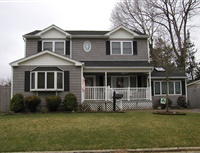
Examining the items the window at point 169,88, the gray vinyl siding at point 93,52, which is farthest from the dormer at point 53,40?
the window at point 169,88

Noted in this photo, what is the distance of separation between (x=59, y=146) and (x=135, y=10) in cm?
3214

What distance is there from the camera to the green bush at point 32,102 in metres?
14.5

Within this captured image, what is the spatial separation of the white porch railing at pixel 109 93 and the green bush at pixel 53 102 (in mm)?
2674

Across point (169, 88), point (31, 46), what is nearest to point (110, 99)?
point (169, 88)

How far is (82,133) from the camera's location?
787 cm

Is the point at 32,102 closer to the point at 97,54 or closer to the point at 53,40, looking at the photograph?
the point at 53,40

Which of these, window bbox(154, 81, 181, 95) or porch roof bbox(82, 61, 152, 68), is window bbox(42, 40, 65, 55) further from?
window bbox(154, 81, 181, 95)

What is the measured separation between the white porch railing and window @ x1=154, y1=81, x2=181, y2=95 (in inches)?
113

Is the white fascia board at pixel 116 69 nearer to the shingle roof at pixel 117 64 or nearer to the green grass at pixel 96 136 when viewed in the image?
the shingle roof at pixel 117 64

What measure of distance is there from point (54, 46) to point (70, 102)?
6472 mm

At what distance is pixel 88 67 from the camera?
17.5m

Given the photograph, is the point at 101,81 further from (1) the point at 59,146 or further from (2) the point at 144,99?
(1) the point at 59,146

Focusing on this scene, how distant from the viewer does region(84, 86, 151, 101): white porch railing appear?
16703 mm

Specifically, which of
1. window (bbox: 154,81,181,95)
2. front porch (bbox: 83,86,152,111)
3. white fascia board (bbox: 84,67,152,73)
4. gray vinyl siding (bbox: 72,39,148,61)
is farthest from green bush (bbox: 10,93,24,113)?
window (bbox: 154,81,181,95)
